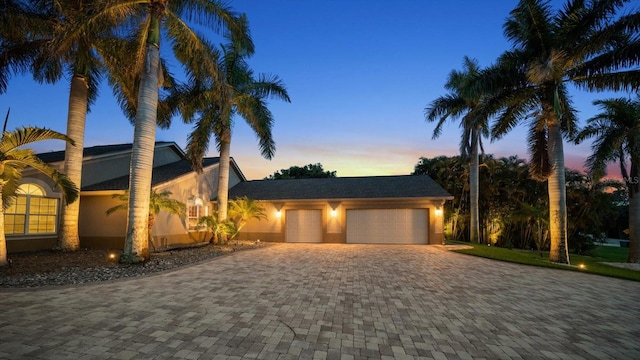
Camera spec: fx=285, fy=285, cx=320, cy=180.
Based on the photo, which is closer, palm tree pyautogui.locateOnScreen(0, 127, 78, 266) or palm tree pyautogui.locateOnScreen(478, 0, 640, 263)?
palm tree pyautogui.locateOnScreen(0, 127, 78, 266)

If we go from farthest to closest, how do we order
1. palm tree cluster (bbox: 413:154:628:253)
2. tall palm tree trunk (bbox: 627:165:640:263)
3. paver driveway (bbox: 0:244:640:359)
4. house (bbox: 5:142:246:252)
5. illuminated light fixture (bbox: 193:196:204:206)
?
palm tree cluster (bbox: 413:154:628:253)
illuminated light fixture (bbox: 193:196:204:206)
tall palm tree trunk (bbox: 627:165:640:263)
house (bbox: 5:142:246:252)
paver driveway (bbox: 0:244:640:359)

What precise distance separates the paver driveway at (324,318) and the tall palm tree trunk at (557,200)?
2.93 m

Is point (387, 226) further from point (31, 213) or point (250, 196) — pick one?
point (31, 213)

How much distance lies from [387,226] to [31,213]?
17.7 meters

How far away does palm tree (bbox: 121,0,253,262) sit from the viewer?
9.29 metres

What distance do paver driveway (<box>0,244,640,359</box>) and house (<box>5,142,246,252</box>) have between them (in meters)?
7.10

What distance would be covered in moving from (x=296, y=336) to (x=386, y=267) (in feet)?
20.6

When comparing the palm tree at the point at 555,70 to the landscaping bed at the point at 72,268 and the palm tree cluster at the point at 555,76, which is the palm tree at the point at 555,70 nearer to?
the palm tree cluster at the point at 555,76

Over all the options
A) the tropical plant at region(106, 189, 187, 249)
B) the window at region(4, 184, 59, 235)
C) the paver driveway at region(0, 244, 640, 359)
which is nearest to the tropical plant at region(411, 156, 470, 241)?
the paver driveway at region(0, 244, 640, 359)

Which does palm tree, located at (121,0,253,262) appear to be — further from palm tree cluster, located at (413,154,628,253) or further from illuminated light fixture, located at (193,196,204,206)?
palm tree cluster, located at (413,154,628,253)

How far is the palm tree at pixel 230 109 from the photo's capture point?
14820 mm

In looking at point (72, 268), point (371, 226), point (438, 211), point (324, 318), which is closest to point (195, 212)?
point (72, 268)

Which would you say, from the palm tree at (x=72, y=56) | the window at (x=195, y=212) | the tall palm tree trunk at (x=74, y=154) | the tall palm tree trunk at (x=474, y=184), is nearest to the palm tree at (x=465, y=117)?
the tall palm tree trunk at (x=474, y=184)

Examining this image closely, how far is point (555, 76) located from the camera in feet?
37.7
